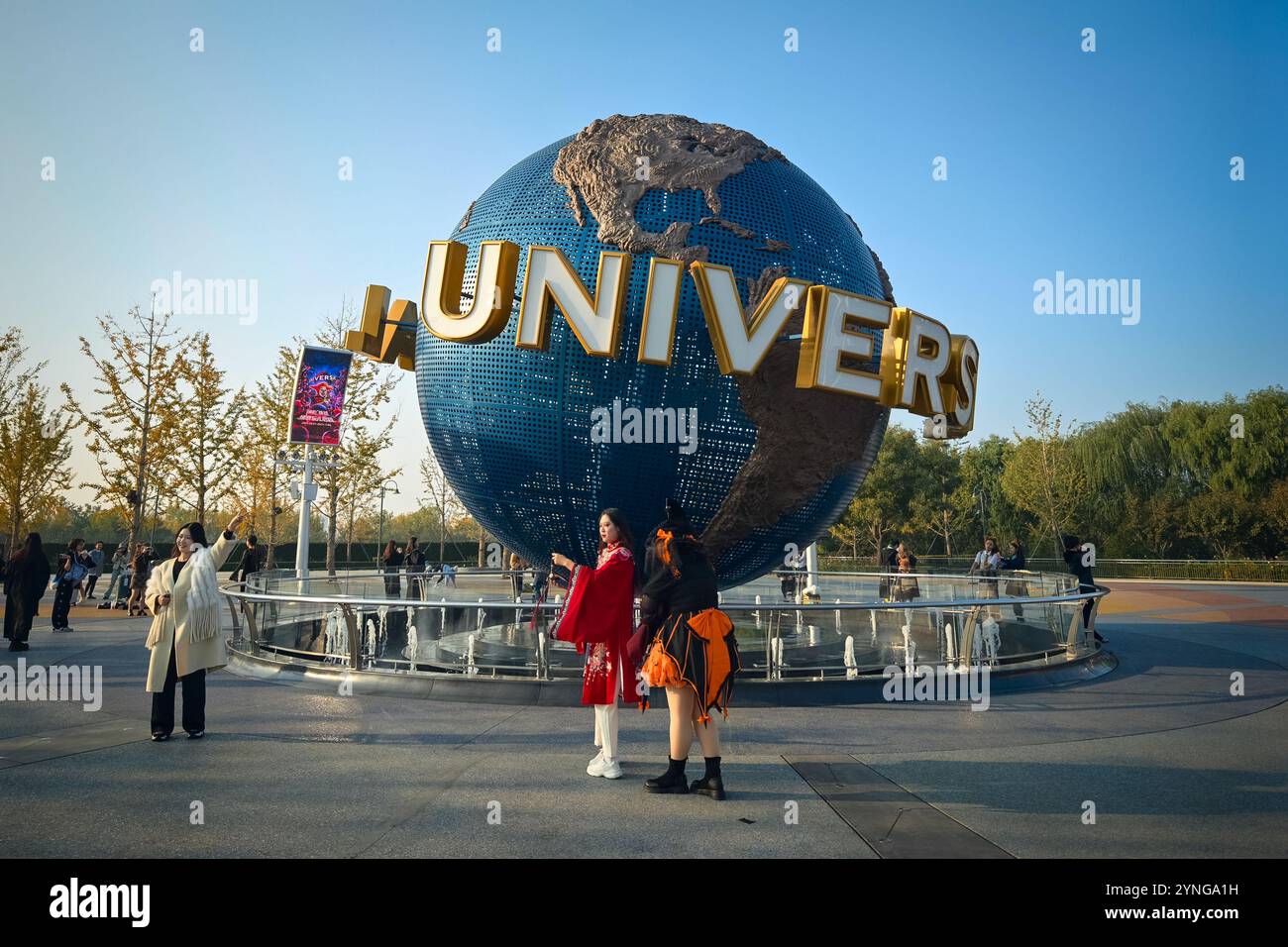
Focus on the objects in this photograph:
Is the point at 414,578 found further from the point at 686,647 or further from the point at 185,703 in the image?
the point at 686,647

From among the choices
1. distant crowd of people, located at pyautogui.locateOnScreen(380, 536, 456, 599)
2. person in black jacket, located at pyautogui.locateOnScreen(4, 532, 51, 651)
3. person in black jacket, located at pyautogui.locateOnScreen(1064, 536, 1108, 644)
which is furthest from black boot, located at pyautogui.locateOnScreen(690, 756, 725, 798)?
person in black jacket, located at pyautogui.locateOnScreen(4, 532, 51, 651)

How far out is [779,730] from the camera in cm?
700

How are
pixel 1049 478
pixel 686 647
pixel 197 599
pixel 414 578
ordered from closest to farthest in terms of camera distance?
pixel 686 647 < pixel 197 599 < pixel 414 578 < pixel 1049 478

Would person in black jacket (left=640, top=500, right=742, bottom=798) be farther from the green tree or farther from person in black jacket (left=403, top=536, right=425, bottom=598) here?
the green tree

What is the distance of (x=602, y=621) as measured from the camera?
18.4 feet

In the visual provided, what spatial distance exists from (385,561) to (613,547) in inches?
625

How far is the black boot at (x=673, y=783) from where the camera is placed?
5.11 metres

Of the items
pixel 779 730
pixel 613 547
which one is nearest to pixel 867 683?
pixel 779 730

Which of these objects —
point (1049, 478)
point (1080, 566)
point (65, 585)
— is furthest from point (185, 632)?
point (1049, 478)

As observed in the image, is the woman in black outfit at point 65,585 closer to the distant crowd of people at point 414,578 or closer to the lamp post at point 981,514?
the distant crowd of people at point 414,578

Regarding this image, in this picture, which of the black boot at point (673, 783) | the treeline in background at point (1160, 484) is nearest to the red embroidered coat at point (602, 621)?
the black boot at point (673, 783)

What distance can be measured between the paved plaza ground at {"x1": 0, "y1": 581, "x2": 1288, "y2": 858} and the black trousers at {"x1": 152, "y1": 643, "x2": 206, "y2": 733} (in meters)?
0.22

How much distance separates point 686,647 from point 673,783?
0.84 m
